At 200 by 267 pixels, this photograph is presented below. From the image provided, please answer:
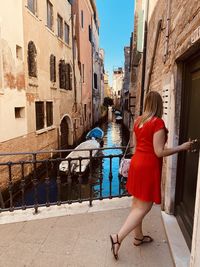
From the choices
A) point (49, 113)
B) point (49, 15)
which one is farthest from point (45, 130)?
point (49, 15)

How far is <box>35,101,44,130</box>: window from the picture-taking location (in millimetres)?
10000

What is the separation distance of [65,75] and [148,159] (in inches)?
501

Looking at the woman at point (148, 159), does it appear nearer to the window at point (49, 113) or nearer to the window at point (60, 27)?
the window at point (49, 113)

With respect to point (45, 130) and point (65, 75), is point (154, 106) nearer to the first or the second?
point (45, 130)

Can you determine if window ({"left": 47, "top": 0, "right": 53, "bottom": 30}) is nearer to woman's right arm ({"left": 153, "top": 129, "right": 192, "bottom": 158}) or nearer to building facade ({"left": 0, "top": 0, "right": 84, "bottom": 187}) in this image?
building facade ({"left": 0, "top": 0, "right": 84, "bottom": 187})

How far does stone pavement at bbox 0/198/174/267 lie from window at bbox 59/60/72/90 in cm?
1099

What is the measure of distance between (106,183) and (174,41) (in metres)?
8.37

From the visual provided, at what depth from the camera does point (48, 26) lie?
10992 mm

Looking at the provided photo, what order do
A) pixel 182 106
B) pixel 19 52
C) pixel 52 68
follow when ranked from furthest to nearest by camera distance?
pixel 52 68 → pixel 19 52 → pixel 182 106

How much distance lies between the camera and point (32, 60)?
30.6ft

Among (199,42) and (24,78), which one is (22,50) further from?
(199,42)

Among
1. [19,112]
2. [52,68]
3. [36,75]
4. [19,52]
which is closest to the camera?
[19,52]

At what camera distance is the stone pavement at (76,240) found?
7.31 feet

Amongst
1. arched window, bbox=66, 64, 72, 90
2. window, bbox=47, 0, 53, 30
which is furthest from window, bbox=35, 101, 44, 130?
arched window, bbox=66, 64, 72, 90
